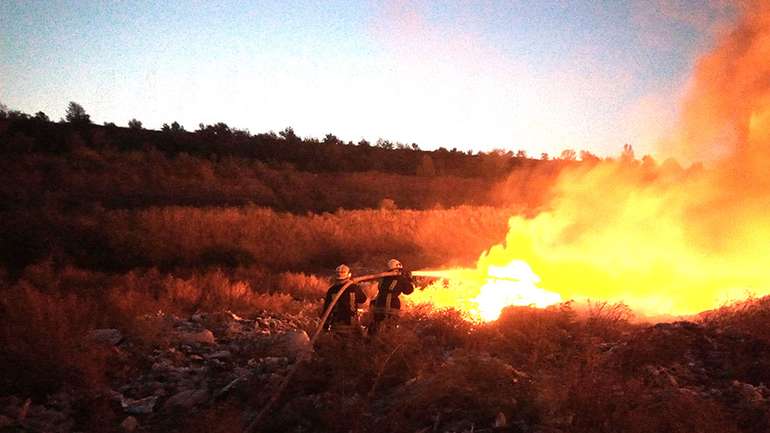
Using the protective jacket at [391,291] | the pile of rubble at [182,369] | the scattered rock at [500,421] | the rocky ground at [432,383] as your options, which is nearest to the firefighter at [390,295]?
the protective jacket at [391,291]

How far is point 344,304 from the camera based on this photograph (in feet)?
31.1

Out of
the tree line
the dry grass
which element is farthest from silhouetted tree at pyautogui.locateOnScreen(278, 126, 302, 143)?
the dry grass

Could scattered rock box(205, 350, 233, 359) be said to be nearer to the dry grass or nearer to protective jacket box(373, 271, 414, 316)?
protective jacket box(373, 271, 414, 316)

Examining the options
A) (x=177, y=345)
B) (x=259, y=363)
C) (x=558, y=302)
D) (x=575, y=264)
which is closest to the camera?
(x=259, y=363)

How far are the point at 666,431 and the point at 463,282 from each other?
35.9ft

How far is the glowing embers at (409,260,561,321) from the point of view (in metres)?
12.9

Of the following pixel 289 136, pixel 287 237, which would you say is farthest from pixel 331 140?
pixel 287 237

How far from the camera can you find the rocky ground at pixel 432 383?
615 cm

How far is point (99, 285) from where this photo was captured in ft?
46.6

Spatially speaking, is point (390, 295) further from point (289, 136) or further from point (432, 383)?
point (289, 136)

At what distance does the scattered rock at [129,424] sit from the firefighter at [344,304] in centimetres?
313

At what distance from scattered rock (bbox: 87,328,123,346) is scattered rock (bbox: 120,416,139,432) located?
262 centimetres

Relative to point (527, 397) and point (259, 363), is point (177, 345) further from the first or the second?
point (527, 397)

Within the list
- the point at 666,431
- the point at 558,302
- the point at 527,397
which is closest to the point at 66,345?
the point at 527,397
